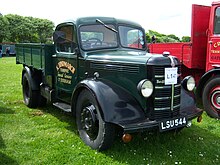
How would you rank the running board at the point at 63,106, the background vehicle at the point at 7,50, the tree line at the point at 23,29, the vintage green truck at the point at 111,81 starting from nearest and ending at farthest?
the vintage green truck at the point at 111,81, the running board at the point at 63,106, the background vehicle at the point at 7,50, the tree line at the point at 23,29

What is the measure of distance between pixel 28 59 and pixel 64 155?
3.58m

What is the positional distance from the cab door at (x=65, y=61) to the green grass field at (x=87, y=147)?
2.23 feet

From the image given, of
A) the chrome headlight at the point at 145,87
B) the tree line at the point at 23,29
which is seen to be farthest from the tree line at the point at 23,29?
the chrome headlight at the point at 145,87

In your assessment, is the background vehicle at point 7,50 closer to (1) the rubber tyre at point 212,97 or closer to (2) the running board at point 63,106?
(2) the running board at point 63,106

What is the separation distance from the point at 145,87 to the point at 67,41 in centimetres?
209

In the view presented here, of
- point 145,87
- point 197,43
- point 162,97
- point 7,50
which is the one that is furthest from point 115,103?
point 7,50

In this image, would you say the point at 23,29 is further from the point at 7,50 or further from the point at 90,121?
the point at 90,121

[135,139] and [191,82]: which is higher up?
[191,82]

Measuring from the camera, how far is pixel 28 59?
22.5 feet

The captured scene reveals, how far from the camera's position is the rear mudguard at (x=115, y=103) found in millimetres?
3740

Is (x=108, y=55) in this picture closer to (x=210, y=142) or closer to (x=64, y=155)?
(x=64, y=155)

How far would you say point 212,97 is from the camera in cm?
609

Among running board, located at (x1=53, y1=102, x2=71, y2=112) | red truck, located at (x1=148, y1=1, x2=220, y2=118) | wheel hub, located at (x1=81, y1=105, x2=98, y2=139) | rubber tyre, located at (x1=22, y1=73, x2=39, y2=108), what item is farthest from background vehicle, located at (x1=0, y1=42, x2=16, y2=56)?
wheel hub, located at (x1=81, y1=105, x2=98, y2=139)

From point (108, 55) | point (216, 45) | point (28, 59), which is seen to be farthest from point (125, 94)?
point (28, 59)
